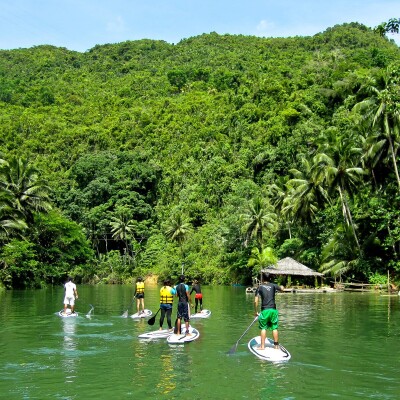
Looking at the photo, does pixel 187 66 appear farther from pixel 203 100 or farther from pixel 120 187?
pixel 120 187

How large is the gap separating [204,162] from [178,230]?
14.7 metres

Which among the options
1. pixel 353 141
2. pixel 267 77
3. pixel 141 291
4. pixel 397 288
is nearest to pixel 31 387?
pixel 141 291

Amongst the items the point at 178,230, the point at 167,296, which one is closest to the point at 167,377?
the point at 167,296

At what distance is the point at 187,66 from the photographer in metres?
118

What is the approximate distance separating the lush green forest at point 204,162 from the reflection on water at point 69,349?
1613cm

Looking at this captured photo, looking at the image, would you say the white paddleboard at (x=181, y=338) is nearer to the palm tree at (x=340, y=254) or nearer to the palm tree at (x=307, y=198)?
the palm tree at (x=340, y=254)

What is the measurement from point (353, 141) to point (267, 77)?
48.5m

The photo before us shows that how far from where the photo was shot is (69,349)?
14.9m

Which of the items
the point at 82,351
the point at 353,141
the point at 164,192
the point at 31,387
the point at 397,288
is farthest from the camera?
→ the point at 164,192

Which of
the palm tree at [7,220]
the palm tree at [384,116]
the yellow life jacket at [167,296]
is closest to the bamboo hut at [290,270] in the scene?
the palm tree at [384,116]

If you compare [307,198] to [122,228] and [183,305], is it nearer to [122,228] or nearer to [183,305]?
[122,228]

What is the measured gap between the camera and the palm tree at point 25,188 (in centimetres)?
5122

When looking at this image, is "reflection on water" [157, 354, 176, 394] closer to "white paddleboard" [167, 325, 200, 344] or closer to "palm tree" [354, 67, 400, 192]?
"white paddleboard" [167, 325, 200, 344]

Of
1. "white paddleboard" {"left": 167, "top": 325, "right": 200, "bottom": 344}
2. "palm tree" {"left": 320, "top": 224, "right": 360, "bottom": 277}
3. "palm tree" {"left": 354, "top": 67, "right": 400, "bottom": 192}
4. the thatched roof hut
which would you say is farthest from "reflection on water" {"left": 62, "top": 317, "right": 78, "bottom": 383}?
"palm tree" {"left": 320, "top": 224, "right": 360, "bottom": 277}
